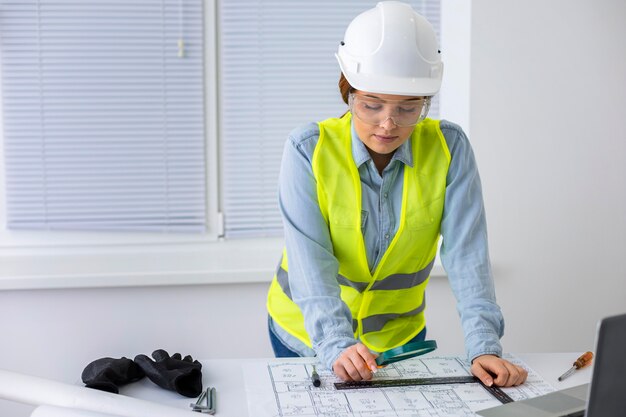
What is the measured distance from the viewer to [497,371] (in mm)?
1717

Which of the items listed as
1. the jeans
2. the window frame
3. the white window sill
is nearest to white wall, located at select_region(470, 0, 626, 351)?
the window frame

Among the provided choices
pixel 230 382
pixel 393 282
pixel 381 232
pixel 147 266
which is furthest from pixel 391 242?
pixel 147 266

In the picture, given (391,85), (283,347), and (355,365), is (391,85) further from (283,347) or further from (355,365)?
(283,347)

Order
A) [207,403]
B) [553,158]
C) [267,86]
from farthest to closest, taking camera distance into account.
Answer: [267,86]
[553,158]
[207,403]

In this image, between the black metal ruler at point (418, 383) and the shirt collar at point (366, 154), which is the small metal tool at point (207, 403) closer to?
the black metal ruler at point (418, 383)

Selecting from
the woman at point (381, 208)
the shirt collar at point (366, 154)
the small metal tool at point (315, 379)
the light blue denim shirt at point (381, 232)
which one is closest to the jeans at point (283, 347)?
the woman at point (381, 208)

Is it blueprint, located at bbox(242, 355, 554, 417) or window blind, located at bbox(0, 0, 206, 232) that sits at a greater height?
window blind, located at bbox(0, 0, 206, 232)

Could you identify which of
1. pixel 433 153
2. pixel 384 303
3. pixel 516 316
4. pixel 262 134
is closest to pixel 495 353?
pixel 384 303

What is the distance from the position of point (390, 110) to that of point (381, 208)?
0.25 meters

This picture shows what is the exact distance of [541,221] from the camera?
325cm

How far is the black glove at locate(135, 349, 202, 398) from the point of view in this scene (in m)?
1.67

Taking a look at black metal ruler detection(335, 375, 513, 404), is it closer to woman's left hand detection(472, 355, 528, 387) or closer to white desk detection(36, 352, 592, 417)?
woman's left hand detection(472, 355, 528, 387)

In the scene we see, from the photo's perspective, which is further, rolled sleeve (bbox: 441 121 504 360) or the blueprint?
rolled sleeve (bbox: 441 121 504 360)

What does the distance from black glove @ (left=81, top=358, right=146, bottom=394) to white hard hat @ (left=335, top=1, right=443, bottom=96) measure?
790 mm
